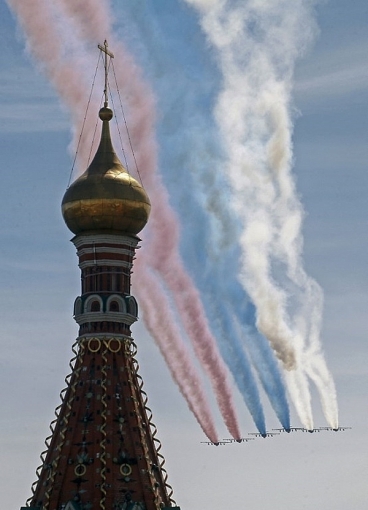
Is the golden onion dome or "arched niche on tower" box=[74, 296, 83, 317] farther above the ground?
the golden onion dome

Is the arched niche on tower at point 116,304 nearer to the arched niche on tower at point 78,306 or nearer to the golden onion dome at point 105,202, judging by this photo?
the arched niche on tower at point 78,306

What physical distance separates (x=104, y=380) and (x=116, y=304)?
13.0 ft

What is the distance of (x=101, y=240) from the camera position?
352ft

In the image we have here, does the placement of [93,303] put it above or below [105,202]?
below

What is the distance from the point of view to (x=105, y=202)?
106 meters

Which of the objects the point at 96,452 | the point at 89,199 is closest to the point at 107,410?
the point at 96,452

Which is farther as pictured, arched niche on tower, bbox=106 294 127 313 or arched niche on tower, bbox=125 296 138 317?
arched niche on tower, bbox=125 296 138 317

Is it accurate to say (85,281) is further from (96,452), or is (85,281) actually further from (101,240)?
(96,452)

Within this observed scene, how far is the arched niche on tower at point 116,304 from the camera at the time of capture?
106812 mm

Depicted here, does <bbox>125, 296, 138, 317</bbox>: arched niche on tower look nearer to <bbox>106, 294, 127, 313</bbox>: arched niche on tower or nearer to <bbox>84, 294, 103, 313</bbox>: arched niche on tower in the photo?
<bbox>106, 294, 127, 313</bbox>: arched niche on tower

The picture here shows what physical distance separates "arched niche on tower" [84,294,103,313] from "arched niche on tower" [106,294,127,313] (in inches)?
15.9

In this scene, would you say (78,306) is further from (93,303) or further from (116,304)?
(116,304)

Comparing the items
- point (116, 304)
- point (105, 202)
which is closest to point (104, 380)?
point (116, 304)

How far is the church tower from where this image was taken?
103 metres
